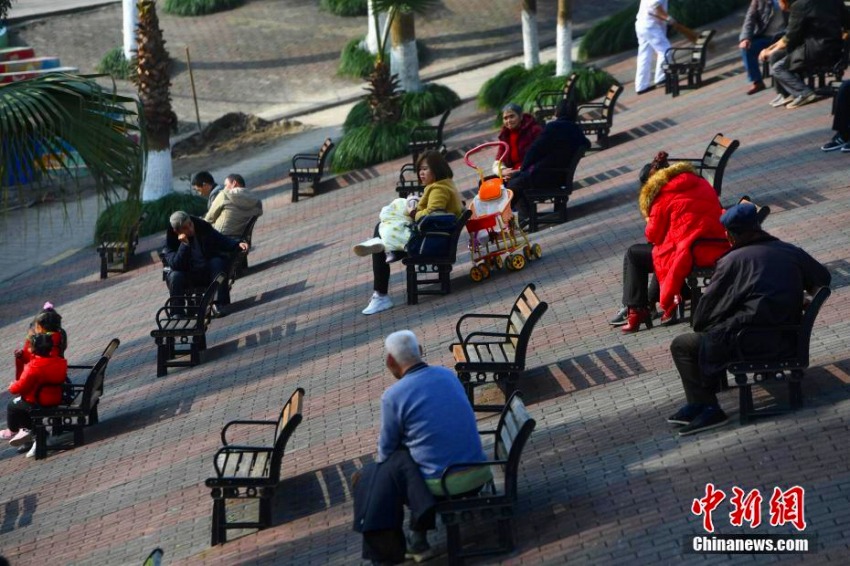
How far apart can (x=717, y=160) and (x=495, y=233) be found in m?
2.35

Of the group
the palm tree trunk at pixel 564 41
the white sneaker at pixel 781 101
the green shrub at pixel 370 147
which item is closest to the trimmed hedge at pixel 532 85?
the palm tree trunk at pixel 564 41

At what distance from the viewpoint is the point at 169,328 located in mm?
13859

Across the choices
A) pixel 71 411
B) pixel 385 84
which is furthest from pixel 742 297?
pixel 385 84

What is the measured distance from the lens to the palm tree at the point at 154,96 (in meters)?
22.3

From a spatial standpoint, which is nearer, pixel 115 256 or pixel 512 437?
pixel 512 437

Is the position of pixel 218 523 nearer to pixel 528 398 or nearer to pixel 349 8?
pixel 528 398

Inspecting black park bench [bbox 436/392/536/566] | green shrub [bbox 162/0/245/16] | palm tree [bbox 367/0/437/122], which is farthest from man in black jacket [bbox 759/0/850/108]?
green shrub [bbox 162/0/245/16]

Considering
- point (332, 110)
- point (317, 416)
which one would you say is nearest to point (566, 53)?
point (332, 110)

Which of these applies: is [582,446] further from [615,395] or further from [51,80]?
[51,80]

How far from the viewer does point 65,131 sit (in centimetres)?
892

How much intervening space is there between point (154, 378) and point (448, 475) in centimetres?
692

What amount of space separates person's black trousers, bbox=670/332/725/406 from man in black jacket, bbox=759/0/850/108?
31.9ft

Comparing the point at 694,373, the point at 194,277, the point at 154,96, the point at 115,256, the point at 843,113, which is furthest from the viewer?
the point at 154,96

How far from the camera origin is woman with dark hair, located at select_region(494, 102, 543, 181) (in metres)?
15.5
